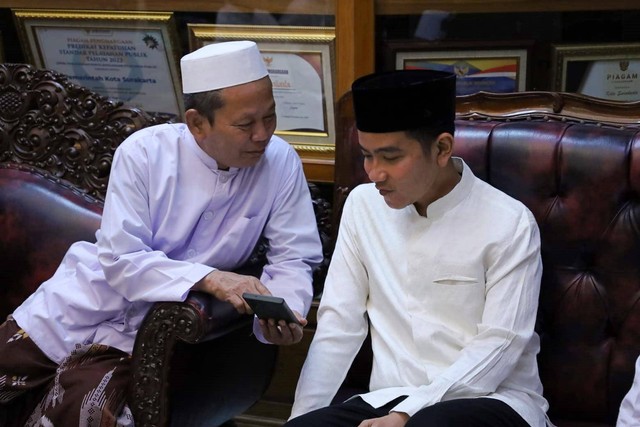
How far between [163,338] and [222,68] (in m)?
0.72

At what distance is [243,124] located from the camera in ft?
8.57

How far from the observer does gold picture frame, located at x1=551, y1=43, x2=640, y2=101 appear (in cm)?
308

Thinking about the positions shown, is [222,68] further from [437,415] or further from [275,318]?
[437,415]

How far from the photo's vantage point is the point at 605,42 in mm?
3086

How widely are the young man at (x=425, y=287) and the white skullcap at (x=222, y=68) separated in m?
0.42

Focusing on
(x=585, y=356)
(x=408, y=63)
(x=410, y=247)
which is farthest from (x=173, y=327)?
(x=408, y=63)

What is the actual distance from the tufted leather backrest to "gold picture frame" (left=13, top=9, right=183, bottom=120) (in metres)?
1.43

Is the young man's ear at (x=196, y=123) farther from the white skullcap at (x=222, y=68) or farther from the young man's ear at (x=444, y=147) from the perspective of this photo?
the young man's ear at (x=444, y=147)

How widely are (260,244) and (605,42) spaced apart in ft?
4.09

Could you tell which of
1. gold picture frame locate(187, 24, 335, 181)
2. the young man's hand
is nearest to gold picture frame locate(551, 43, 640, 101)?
gold picture frame locate(187, 24, 335, 181)

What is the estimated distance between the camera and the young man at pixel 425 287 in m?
2.23

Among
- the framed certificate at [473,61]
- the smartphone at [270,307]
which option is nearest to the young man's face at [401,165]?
the smartphone at [270,307]

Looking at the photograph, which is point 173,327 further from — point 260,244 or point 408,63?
point 408,63

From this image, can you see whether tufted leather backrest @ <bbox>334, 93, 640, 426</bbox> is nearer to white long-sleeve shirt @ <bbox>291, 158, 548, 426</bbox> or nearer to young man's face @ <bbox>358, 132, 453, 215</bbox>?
white long-sleeve shirt @ <bbox>291, 158, 548, 426</bbox>
